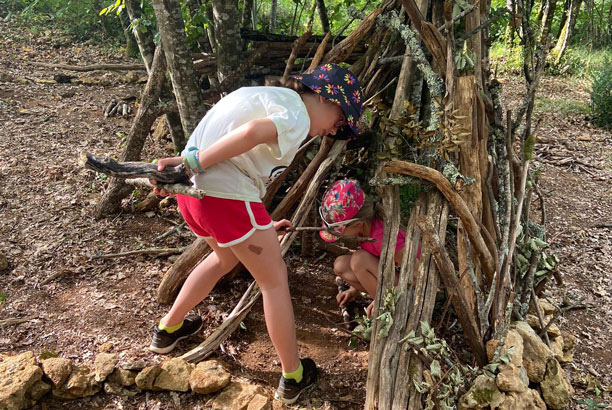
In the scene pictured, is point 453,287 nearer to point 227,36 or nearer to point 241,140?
point 241,140

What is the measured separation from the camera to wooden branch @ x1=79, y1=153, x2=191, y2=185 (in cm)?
174

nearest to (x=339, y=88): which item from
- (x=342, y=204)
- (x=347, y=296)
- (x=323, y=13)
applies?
(x=342, y=204)

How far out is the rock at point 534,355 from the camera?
1.91 meters

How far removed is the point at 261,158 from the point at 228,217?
0.89 feet

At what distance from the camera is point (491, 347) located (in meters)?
1.82

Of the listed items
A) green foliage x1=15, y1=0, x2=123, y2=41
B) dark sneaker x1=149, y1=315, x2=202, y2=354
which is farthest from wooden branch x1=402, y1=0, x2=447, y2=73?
green foliage x1=15, y1=0, x2=123, y2=41

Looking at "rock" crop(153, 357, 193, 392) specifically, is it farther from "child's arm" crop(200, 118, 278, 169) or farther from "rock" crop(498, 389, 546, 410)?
"rock" crop(498, 389, 546, 410)

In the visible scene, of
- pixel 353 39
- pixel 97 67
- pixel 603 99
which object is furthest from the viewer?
pixel 97 67

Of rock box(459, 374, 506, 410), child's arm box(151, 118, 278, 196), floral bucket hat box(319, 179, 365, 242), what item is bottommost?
rock box(459, 374, 506, 410)

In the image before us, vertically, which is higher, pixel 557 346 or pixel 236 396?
pixel 236 396

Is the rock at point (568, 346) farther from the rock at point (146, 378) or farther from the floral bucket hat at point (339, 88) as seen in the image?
the rock at point (146, 378)

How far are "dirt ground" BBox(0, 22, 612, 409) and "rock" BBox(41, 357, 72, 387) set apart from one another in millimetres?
102

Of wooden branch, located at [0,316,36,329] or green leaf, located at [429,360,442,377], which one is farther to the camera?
wooden branch, located at [0,316,36,329]

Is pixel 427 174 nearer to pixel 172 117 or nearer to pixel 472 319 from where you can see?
pixel 472 319
